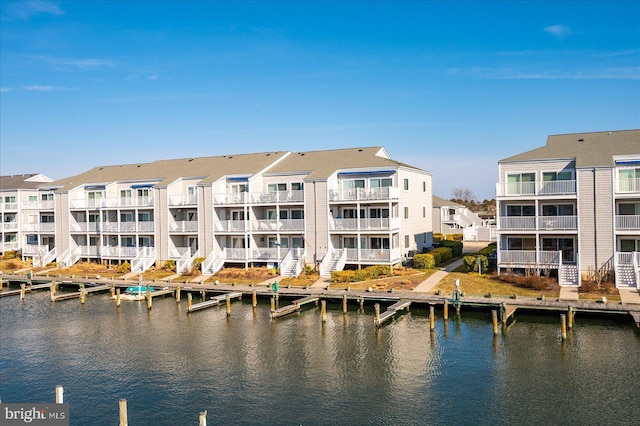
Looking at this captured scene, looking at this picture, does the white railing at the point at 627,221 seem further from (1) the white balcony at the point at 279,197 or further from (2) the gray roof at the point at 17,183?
(2) the gray roof at the point at 17,183

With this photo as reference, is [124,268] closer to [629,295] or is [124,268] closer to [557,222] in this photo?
[557,222]

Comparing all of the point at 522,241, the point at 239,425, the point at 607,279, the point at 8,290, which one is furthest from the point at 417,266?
the point at 8,290

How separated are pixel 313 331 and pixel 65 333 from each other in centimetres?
1584

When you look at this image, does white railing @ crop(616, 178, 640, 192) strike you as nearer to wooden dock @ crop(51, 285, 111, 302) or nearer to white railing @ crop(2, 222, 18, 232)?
wooden dock @ crop(51, 285, 111, 302)

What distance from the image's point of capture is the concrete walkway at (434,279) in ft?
132

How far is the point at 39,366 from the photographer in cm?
2798

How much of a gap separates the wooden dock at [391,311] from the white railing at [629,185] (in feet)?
56.7

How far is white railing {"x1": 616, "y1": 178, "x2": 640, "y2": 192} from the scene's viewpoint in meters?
38.2

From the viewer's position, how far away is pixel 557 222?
40594 millimetres

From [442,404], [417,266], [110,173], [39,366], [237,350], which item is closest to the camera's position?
[442,404]

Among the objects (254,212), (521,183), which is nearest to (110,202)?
(254,212)

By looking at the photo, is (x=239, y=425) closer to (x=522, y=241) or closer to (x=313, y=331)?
→ (x=313, y=331)

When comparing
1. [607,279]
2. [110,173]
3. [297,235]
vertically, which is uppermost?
[110,173]

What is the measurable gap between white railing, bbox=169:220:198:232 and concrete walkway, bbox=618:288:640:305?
120 ft
